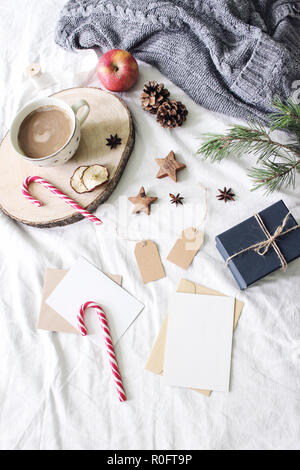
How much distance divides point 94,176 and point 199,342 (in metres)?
0.41

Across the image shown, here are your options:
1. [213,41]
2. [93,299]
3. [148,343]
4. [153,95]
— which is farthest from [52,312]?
[213,41]

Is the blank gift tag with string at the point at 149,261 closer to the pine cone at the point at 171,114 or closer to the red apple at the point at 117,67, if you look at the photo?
the pine cone at the point at 171,114

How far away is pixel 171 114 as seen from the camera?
812mm

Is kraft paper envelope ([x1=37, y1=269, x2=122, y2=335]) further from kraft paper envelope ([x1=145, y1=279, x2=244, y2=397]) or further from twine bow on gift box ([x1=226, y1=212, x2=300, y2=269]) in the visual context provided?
twine bow on gift box ([x1=226, y1=212, x2=300, y2=269])

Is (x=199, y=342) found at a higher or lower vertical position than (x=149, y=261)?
lower

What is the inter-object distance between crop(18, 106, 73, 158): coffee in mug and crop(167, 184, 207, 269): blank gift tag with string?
0.33 m

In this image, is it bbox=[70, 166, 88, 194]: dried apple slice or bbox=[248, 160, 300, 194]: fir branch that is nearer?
bbox=[248, 160, 300, 194]: fir branch

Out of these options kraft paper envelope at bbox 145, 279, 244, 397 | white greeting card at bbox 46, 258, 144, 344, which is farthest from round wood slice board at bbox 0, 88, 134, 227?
kraft paper envelope at bbox 145, 279, 244, 397

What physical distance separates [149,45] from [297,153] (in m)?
0.46

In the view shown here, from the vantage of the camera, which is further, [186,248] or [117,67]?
[117,67]

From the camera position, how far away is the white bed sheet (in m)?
0.65

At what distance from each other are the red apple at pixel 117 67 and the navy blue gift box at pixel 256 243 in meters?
0.45

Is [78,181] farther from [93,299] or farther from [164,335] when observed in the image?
[164,335]

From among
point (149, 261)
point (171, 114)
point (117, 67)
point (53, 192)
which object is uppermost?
point (117, 67)
